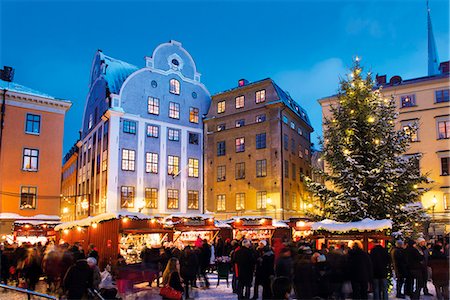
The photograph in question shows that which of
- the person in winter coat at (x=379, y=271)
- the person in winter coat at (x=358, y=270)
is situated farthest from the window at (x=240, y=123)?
the person in winter coat at (x=358, y=270)

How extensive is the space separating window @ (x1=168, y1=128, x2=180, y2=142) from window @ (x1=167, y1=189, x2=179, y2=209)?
14.8 ft

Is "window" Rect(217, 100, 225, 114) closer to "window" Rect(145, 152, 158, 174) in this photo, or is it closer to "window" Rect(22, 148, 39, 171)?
"window" Rect(145, 152, 158, 174)

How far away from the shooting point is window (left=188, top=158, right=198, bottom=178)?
40219 millimetres

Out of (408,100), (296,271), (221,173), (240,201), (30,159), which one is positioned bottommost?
(296,271)

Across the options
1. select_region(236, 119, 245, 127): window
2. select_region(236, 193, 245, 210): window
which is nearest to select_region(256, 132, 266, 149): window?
select_region(236, 119, 245, 127): window

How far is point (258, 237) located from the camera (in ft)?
103

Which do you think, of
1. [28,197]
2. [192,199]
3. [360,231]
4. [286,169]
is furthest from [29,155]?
[360,231]

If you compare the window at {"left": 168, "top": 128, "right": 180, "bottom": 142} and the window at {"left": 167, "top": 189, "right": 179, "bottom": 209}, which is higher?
the window at {"left": 168, "top": 128, "right": 180, "bottom": 142}

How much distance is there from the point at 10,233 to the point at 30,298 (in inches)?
887

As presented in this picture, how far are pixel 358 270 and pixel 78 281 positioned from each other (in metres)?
6.63

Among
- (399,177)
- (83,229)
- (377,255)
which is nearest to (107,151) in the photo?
(83,229)

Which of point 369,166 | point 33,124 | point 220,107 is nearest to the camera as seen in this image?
point 369,166

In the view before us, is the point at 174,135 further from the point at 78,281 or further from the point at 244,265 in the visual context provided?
the point at 78,281

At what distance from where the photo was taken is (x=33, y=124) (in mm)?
35125
